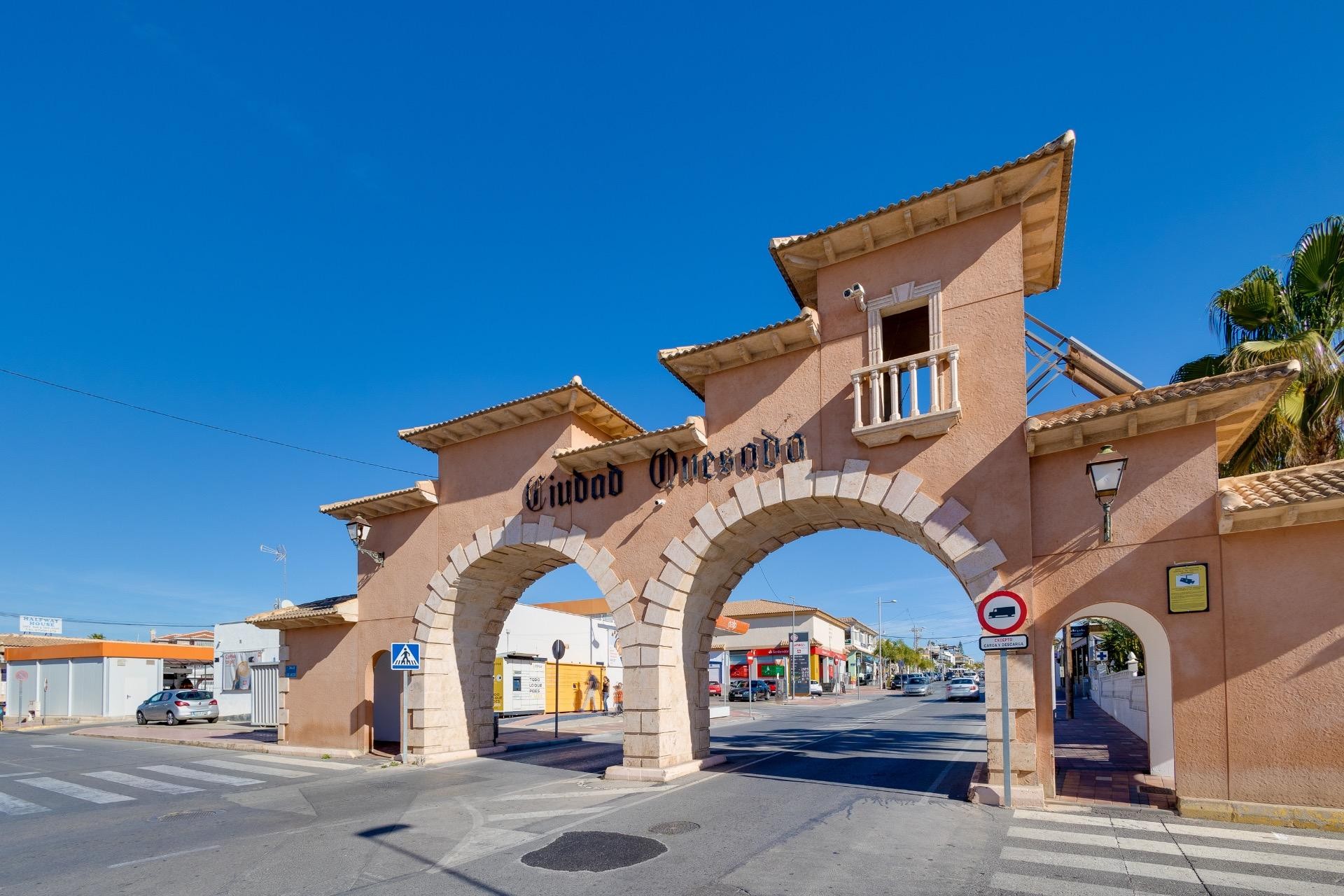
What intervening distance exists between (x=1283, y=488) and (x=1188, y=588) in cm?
160

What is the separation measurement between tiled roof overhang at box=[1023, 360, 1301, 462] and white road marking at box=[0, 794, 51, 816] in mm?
14995

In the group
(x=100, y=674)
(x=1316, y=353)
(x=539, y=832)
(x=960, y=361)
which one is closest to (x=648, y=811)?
(x=539, y=832)

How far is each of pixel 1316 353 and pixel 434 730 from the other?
54.7 ft

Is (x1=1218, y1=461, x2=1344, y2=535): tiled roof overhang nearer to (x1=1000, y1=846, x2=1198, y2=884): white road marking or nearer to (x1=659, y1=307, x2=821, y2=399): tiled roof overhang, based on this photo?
(x1=1000, y1=846, x2=1198, y2=884): white road marking

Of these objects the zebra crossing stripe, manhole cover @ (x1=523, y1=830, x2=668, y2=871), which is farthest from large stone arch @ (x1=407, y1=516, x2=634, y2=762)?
manhole cover @ (x1=523, y1=830, x2=668, y2=871)

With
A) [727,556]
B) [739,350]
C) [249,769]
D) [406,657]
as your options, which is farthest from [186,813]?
[739,350]

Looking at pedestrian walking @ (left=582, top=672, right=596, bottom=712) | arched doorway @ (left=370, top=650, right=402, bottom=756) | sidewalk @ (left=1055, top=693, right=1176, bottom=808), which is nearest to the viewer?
sidewalk @ (left=1055, top=693, right=1176, bottom=808)

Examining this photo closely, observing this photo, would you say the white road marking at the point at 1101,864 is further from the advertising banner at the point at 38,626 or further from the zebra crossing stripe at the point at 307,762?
the advertising banner at the point at 38,626

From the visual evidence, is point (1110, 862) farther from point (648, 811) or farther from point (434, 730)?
point (434, 730)

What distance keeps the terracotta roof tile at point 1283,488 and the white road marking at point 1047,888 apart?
15.4 feet

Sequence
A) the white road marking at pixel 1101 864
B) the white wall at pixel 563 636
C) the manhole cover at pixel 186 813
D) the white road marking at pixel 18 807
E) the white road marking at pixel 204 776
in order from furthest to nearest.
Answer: the white wall at pixel 563 636 < the white road marking at pixel 204 776 < the white road marking at pixel 18 807 < the manhole cover at pixel 186 813 < the white road marking at pixel 1101 864

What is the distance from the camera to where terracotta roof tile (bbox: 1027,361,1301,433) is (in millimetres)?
8562

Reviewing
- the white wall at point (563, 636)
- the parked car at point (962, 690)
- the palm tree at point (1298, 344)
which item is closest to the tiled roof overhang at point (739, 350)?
the palm tree at point (1298, 344)

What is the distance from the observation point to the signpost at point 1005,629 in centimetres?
930
